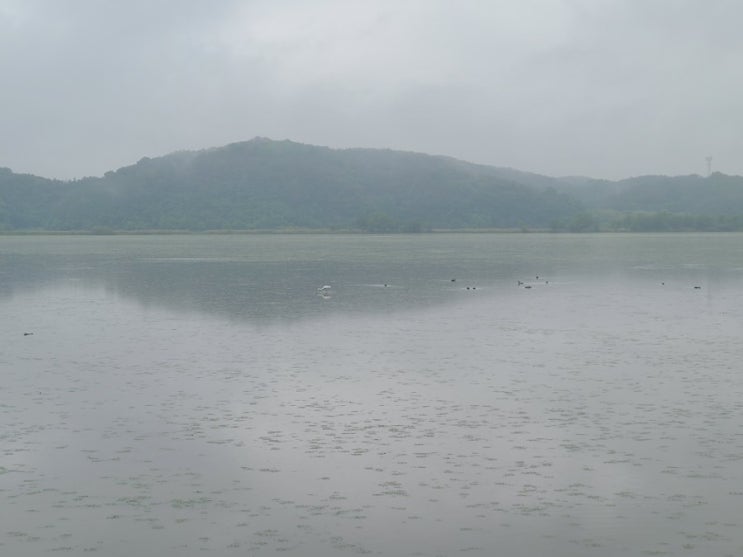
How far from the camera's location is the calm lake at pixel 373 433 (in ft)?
31.8

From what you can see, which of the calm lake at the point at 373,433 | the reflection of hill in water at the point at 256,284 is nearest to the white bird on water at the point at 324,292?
the reflection of hill in water at the point at 256,284

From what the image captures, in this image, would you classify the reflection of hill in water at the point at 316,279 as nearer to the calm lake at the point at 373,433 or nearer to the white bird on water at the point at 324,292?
the white bird on water at the point at 324,292

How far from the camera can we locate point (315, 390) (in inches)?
673

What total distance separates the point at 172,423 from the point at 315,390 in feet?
10.7

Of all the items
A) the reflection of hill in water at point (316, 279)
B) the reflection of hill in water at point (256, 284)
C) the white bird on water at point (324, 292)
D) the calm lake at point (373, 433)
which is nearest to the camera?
the calm lake at point (373, 433)

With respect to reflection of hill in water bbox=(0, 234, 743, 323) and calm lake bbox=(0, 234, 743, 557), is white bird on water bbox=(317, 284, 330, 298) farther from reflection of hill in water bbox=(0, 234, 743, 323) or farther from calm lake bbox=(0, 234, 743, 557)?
calm lake bbox=(0, 234, 743, 557)

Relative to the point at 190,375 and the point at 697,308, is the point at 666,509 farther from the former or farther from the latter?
the point at 697,308

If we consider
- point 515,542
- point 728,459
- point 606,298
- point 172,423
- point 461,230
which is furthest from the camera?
point 461,230

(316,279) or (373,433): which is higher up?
(316,279)

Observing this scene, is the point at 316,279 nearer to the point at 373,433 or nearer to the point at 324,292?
the point at 324,292

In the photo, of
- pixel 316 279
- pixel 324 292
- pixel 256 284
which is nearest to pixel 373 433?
pixel 324 292

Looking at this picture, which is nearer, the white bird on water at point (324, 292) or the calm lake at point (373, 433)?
the calm lake at point (373, 433)

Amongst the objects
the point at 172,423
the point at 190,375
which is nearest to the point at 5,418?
the point at 172,423

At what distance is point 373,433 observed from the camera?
45.0ft
